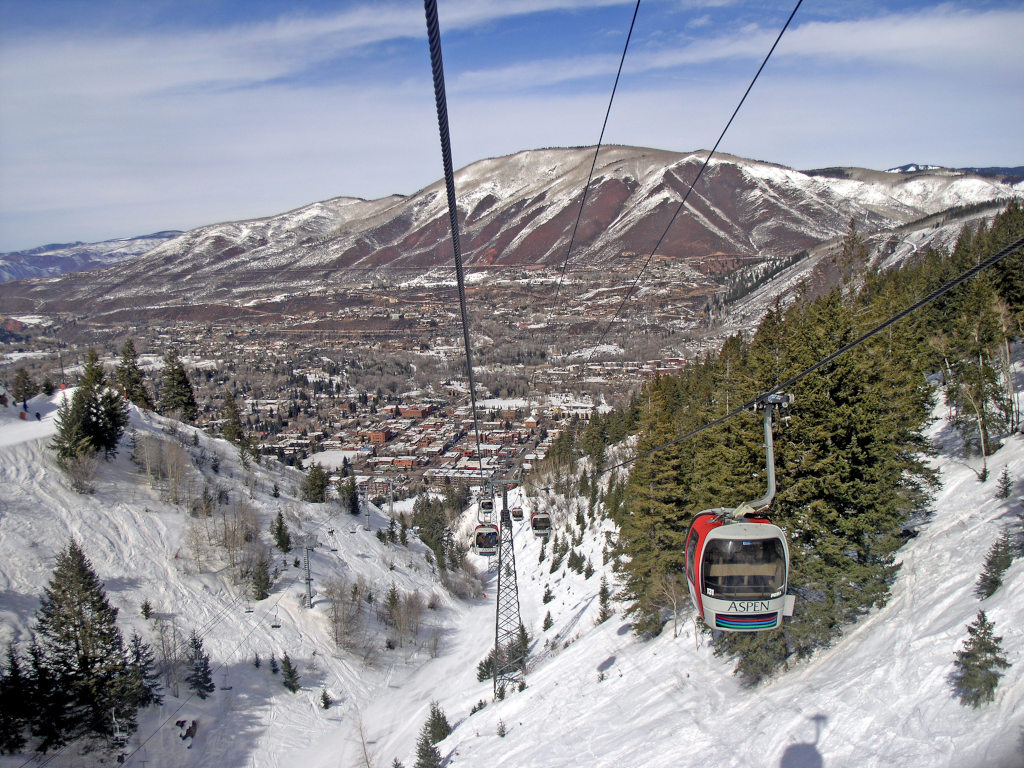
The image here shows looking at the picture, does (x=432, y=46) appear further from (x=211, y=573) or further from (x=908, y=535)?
(x=211, y=573)

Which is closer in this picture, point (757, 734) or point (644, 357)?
point (757, 734)

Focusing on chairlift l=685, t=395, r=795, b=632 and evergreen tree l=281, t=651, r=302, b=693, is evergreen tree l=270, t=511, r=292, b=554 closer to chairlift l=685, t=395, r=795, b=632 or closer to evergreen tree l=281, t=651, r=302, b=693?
evergreen tree l=281, t=651, r=302, b=693

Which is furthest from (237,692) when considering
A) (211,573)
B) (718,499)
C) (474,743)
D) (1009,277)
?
(1009,277)

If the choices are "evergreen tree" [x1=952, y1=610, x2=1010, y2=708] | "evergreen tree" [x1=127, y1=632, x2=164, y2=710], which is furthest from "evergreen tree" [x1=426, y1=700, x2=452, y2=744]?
"evergreen tree" [x1=952, y1=610, x2=1010, y2=708]

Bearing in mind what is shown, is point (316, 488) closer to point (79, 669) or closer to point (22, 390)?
point (22, 390)

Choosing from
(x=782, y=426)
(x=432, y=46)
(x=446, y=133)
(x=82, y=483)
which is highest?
(x=432, y=46)

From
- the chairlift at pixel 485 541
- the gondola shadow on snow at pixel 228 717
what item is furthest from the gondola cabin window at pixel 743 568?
the chairlift at pixel 485 541
